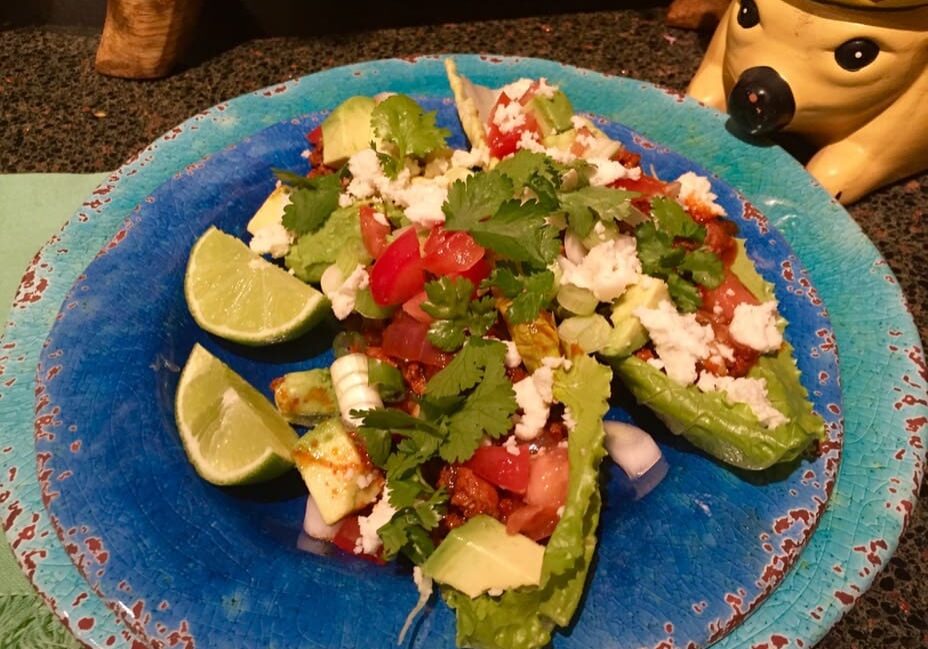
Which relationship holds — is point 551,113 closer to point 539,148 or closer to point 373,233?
point 539,148

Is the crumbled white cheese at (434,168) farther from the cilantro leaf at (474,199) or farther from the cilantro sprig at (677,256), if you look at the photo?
the cilantro sprig at (677,256)

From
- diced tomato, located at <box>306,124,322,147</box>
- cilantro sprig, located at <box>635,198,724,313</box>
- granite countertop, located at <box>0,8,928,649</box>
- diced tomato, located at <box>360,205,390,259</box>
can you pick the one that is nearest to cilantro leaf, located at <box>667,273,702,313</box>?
cilantro sprig, located at <box>635,198,724,313</box>

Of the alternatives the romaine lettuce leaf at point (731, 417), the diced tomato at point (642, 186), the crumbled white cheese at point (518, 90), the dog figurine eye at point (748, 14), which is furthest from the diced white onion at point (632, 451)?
the dog figurine eye at point (748, 14)

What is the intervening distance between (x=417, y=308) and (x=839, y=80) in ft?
3.87

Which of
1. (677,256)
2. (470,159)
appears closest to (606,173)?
(677,256)

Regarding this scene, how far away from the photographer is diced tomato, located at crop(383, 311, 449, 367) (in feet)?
4.21

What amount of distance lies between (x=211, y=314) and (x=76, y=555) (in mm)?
524

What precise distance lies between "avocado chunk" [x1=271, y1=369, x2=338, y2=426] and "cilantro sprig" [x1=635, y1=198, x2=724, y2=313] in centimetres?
65

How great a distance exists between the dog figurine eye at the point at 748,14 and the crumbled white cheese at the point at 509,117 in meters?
0.60

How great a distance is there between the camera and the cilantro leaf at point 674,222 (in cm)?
139

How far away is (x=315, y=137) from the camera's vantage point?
1746mm

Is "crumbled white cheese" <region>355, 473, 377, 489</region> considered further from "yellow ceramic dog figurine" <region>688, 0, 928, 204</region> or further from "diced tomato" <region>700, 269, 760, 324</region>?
"yellow ceramic dog figurine" <region>688, 0, 928, 204</region>

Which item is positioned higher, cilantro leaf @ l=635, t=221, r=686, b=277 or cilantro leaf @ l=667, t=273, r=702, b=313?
cilantro leaf @ l=635, t=221, r=686, b=277

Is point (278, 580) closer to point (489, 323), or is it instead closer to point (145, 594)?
point (145, 594)
